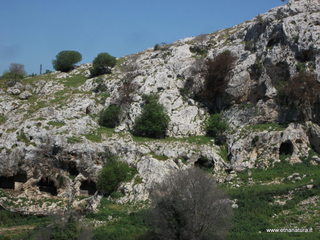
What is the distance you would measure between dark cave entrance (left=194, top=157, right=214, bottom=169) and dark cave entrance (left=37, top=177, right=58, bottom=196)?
16.3 metres

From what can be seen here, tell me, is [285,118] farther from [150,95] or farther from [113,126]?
[113,126]

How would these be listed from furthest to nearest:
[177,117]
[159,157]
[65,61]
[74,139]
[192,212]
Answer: [65,61]
[177,117]
[74,139]
[159,157]
[192,212]

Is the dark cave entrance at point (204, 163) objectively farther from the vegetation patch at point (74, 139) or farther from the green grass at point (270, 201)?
the vegetation patch at point (74, 139)

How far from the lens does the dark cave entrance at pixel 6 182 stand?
48312 mm

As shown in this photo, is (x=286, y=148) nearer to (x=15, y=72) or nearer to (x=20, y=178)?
(x=20, y=178)

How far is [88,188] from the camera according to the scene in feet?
156

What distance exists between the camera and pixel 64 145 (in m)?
48.4

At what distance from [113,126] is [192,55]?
19199 mm

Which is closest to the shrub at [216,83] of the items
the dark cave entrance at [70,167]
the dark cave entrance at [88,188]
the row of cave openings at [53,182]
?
the row of cave openings at [53,182]

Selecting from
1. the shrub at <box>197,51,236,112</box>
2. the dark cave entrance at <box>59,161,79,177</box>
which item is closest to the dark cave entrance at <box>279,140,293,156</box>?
the shrub at <box>197,51,236,112</box>

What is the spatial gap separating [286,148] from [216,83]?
14237 millimetres

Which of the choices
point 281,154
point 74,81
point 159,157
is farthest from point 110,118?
point 281,154

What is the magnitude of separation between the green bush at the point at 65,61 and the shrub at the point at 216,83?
32120 mm

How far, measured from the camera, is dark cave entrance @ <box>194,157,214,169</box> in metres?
47.1
